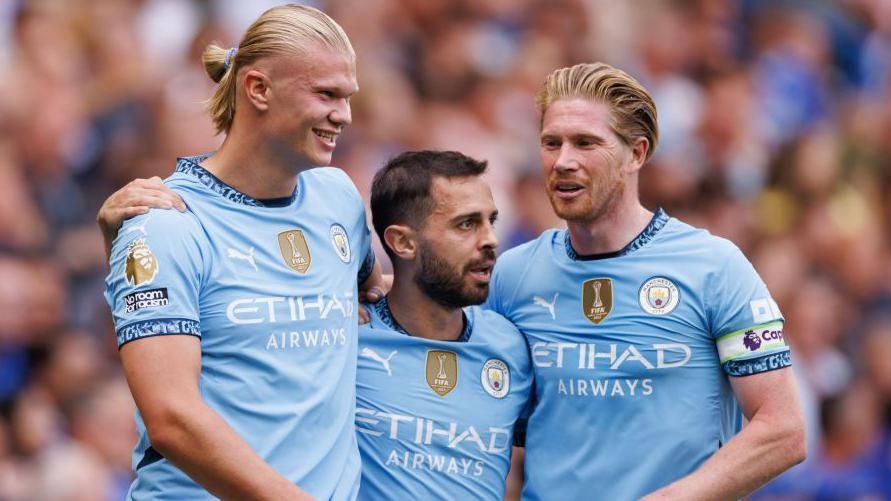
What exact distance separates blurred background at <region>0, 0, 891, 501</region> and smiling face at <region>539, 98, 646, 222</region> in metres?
1.99

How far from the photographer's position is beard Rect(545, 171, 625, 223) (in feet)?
17.8

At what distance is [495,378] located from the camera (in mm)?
5559

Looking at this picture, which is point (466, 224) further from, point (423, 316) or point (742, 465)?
point (742, 465)

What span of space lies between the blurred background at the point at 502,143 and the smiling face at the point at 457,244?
1.68 m

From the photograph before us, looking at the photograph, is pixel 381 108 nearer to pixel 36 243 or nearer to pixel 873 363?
pixel 36 243

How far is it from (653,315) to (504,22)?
21.2ft

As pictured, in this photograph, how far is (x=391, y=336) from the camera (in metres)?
5.53

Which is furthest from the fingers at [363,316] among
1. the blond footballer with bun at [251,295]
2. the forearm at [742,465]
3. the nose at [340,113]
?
the forearm at [742,465]

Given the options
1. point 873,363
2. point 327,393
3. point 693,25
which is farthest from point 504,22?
point 327,393

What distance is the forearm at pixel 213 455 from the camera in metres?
4.49

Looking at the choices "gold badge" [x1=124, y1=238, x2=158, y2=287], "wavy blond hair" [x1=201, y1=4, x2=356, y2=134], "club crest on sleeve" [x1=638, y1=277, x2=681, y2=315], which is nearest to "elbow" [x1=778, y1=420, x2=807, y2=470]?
"club crest on sleeve" [x1=638, y1=277, x2=681, y2=315]

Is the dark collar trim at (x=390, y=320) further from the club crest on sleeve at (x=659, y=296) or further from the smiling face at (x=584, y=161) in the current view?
the club crest on sleeve at (x=659, y=296)

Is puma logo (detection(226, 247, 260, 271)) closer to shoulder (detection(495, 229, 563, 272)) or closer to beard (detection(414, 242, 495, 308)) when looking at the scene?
beard (detection(414, 242, 495, 308))

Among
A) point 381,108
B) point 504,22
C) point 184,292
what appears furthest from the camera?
point 504,22
